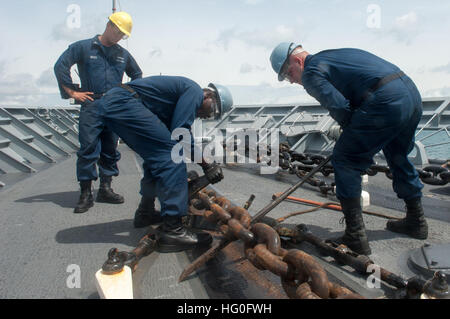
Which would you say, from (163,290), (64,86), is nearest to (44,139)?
(64,86)

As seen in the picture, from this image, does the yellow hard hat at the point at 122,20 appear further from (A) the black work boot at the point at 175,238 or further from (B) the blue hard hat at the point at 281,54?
(A) the black work boot at the point at 175,238

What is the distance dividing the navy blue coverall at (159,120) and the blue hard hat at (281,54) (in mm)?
502

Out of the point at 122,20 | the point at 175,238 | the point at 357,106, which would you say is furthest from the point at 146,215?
the point at 122,20

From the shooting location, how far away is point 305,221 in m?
2.34

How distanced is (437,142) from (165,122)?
4.78 metres

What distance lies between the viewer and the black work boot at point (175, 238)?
1.88 metres

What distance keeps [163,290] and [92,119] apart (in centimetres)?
184

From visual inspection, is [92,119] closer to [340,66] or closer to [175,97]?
[175,97]

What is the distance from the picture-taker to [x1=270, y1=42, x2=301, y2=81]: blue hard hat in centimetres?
206

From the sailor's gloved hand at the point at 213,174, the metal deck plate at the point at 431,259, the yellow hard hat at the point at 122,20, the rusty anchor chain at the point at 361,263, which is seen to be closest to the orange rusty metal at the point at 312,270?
the rusty anchor chain at the point at 361,263

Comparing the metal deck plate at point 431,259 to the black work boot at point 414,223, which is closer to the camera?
the metal deck plate at point 431,259

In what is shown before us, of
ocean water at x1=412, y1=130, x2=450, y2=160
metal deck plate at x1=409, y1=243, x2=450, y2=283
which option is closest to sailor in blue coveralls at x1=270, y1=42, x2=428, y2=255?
metal deck plate at x1=409, y1=243, x2=450, y2=283
